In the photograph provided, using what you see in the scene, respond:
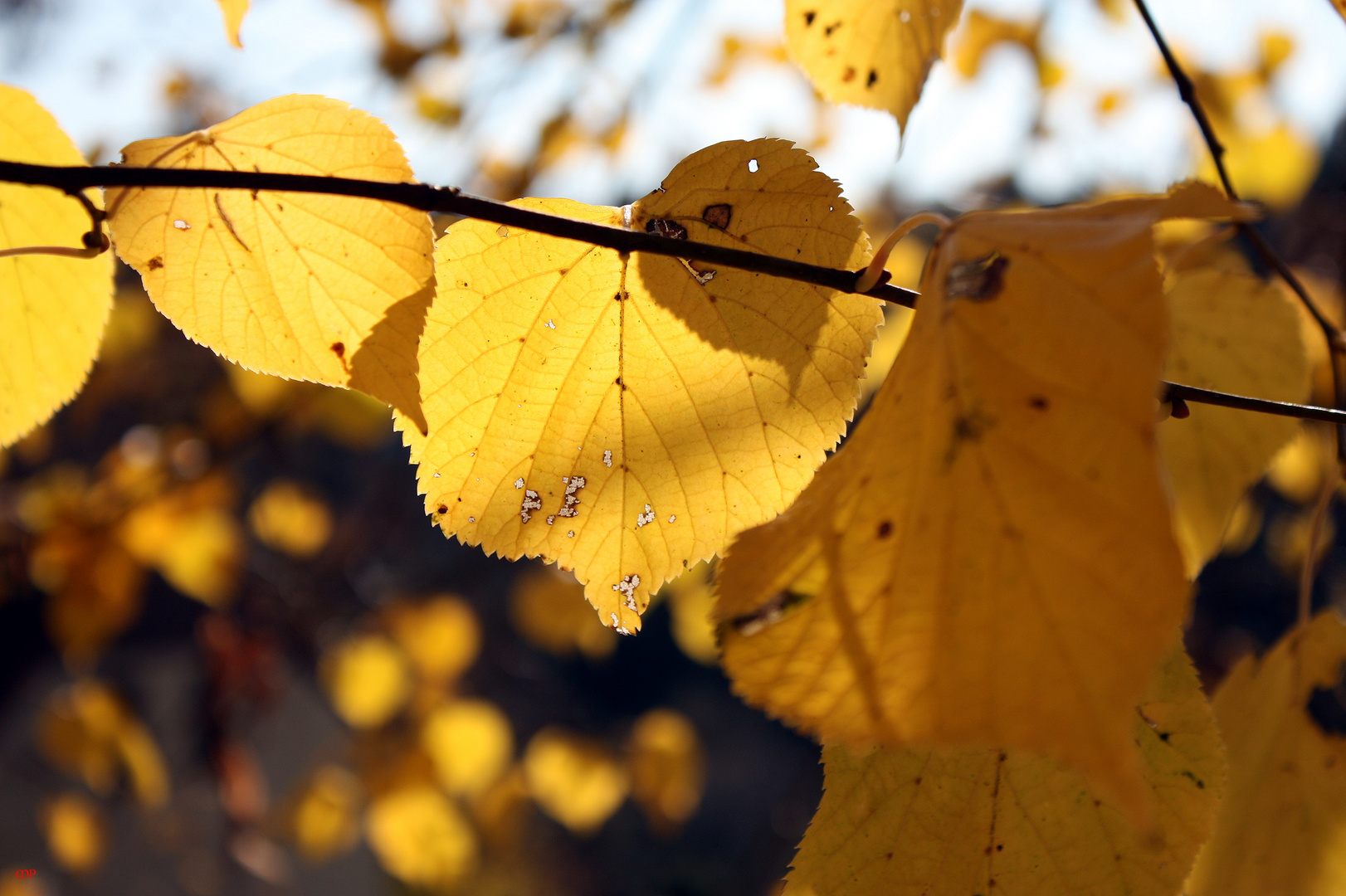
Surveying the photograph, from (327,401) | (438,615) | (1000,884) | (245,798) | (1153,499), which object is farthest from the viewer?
(245,798)

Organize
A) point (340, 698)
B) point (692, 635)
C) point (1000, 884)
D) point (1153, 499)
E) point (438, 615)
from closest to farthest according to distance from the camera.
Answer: point (1153, 499), point (1000, 884), point (692, 635), point (340, 698), point (438, 615)

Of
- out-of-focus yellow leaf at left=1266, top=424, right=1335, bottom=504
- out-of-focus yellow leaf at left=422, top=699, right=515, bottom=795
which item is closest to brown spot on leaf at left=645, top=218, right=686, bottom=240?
out-of-focus yellow leaf at left=1266, top=424, right=1335, bottom=504

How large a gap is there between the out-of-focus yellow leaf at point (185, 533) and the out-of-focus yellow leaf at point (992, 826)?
2.24 metres

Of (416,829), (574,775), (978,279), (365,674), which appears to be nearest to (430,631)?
(365,674)

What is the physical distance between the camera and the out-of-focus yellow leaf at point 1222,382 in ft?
2.13

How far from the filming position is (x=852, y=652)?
0.91 ft

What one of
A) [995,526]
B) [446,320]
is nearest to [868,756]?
[995,526]

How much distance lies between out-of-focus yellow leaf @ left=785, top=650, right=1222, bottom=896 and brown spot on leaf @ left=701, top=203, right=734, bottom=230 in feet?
0.94

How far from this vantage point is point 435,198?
34 centimetres

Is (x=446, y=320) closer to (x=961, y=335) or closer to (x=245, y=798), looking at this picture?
(x=961, y=335)

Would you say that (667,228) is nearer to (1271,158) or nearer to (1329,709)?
(1329,709)

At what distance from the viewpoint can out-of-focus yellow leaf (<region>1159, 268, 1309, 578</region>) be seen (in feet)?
2.13

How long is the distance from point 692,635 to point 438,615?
4.96ft

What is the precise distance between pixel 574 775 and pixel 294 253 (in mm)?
3728
